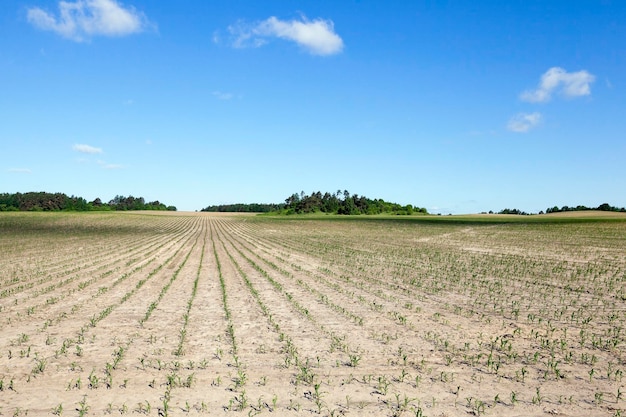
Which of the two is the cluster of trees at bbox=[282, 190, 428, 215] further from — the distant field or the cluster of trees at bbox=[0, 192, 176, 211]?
the distant field

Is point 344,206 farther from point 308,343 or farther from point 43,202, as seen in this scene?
point 308,343

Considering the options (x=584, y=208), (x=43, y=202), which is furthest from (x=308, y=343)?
(x=43, y=202)

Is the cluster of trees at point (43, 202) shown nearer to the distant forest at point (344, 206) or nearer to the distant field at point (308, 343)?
the distant forest at point (344, 206)

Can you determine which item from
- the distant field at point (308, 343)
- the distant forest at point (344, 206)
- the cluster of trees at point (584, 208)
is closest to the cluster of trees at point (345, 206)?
the distant forest at point (344, 206)

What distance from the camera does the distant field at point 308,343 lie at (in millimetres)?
7289

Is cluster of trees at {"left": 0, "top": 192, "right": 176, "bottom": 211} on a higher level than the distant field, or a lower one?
higher

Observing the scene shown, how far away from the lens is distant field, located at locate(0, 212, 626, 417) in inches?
287

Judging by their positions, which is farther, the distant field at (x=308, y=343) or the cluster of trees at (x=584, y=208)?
the cluster of trees at (x=584, y=208)

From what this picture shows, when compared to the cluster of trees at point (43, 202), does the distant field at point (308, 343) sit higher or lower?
lower

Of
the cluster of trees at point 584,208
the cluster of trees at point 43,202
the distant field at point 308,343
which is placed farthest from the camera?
the cluster of trees at point 43,202

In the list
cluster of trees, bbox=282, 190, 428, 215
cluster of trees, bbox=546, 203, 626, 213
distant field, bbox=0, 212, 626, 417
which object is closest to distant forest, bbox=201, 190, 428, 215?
cluster of trees, bbox=282, 190, 428, 215

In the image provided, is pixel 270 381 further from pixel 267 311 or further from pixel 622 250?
pixel 622 250

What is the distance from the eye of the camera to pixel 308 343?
33.4 feet

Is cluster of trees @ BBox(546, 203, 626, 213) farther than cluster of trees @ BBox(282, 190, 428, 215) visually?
No
